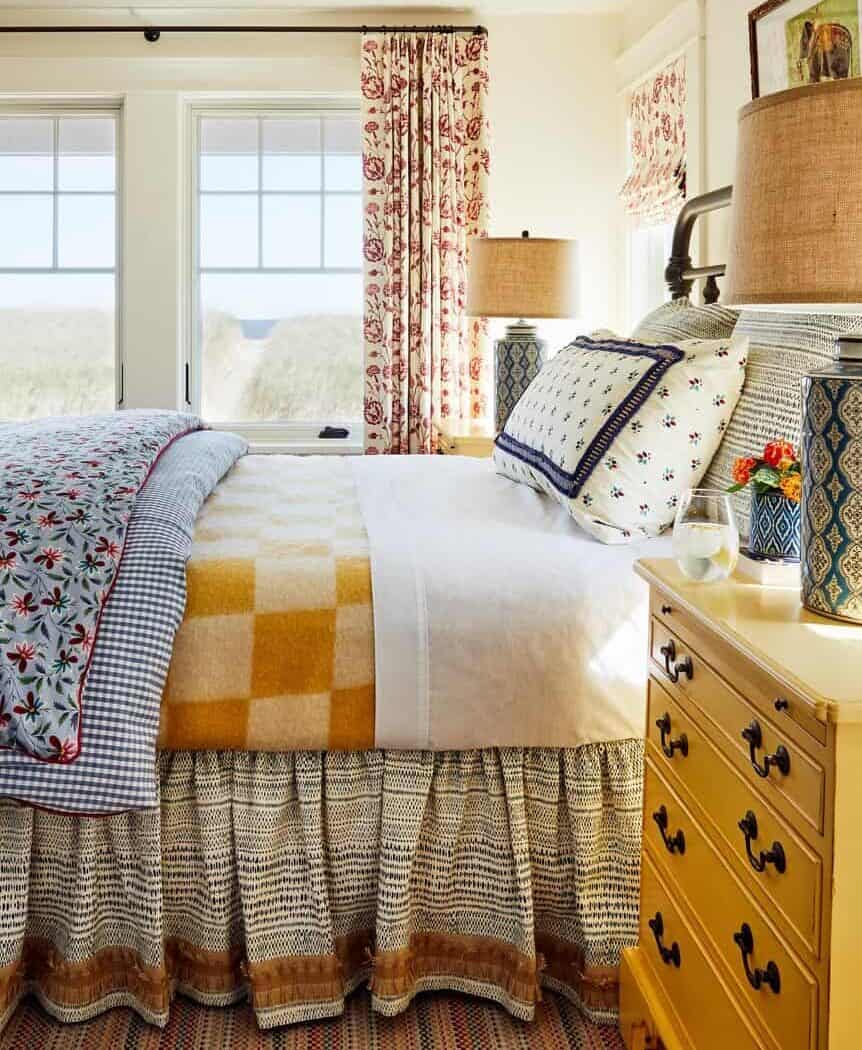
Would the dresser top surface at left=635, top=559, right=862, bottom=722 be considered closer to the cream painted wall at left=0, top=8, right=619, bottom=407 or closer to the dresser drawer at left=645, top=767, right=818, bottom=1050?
the dresser drawer at left=645, top=767, right=818, bottom=1050

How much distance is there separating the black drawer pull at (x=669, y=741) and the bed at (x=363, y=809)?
0.76ft

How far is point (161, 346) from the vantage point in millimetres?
4910

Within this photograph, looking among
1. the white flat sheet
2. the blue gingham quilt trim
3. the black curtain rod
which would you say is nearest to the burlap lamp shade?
the white flat sheet

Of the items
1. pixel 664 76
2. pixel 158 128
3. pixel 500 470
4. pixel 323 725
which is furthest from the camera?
pixel 158 128

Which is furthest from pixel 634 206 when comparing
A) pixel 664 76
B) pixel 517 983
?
pixel 517 983

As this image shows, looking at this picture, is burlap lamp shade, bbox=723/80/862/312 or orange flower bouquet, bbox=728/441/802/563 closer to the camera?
burlap lamp shade, bbox=723/80/862/312

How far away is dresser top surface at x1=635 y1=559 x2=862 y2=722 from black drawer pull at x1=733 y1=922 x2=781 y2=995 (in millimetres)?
313

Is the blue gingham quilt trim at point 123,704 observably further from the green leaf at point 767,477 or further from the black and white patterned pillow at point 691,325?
the black and white patterned pillow at point 691,325

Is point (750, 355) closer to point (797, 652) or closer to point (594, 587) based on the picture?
point (594, 587)

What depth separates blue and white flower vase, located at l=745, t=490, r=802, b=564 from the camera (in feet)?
4.75

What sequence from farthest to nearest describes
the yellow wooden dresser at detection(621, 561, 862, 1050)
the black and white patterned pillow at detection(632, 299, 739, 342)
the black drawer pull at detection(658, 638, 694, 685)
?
the black and white patterned pillow at detection(632, 299, 739, 342)
the black drawer pull at detection(658, 638, 694, 685)
the yellow wooden dresser at detection(621, 561, 862, 1050)

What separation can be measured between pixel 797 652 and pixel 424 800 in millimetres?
810

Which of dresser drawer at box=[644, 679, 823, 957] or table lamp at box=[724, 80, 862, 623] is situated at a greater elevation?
table lamp at box=[724, 80, 862, 623]

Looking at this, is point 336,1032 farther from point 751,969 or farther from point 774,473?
point 774,473
